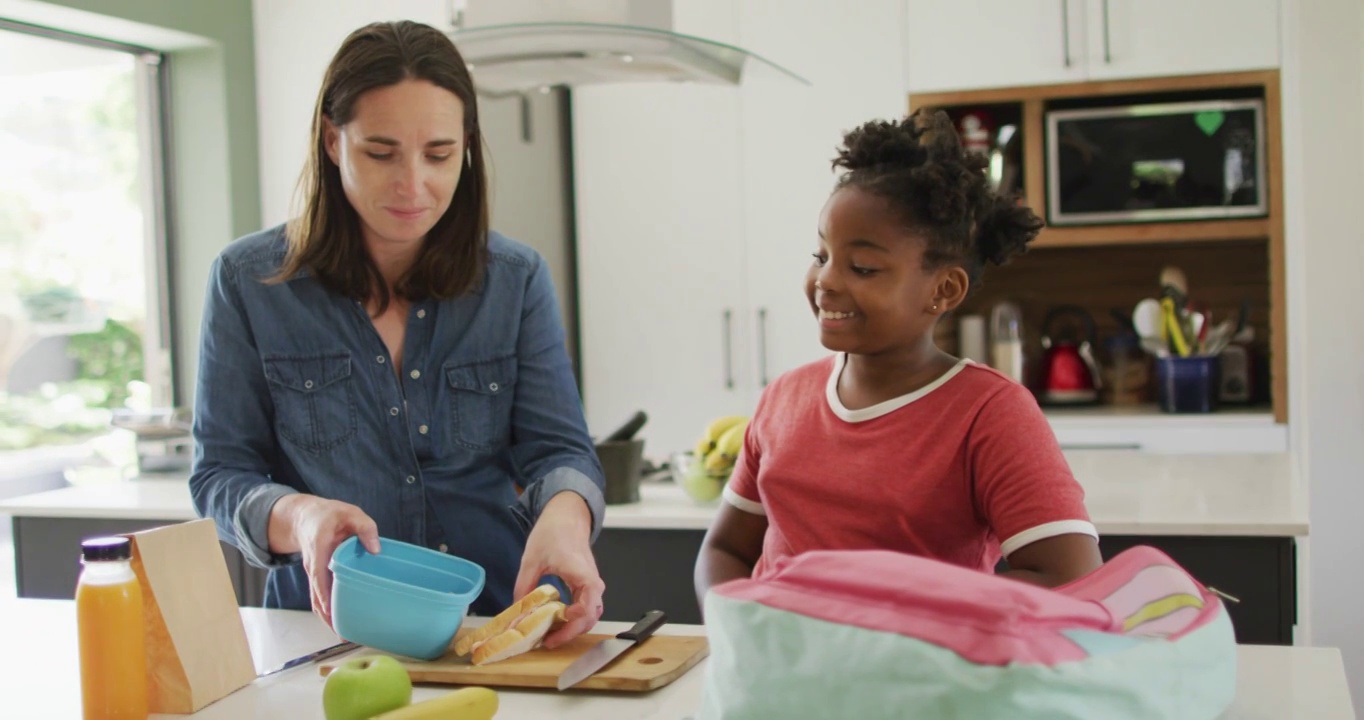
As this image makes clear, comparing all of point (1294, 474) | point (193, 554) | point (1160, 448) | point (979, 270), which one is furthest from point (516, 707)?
point (1160, 448)

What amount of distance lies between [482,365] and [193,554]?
43 centimetres

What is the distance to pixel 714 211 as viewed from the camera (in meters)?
3.48

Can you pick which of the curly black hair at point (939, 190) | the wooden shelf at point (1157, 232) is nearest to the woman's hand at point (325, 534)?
the curly black hair at point (939, 190)

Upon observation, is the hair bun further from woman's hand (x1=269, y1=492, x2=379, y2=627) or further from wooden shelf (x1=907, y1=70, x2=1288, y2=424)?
wooden shelf (x1=907, y1=70, x2=1288, y2=424)

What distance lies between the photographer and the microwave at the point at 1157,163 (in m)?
3.13

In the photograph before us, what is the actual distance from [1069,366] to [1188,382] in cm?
32

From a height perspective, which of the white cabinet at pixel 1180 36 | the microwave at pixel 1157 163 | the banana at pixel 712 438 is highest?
the white cabinet at pixel 1180 36

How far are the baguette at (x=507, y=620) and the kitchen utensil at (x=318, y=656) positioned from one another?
129 mm

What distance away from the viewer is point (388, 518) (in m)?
1.46

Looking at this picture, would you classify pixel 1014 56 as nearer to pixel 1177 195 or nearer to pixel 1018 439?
pixel 1177 195

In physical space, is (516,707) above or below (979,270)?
below

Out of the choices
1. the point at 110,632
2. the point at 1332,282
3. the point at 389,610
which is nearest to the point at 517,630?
the point at 389,610

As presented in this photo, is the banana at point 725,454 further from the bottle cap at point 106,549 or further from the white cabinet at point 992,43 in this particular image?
the white cabinet at point 992,43

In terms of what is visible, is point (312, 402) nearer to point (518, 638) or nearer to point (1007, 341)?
point (518, 638)
